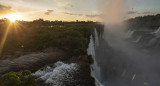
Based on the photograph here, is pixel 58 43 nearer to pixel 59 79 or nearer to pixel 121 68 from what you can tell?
pixel 59 79

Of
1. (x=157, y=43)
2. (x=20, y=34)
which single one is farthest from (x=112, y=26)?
(x=20, y=34)

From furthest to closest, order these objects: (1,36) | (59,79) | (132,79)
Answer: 1. (132,79)
2. (1,36)
3. (59,79)

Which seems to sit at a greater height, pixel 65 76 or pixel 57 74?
pixel 57 74

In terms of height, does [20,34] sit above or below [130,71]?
above

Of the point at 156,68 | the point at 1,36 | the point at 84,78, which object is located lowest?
the point at 156,68
